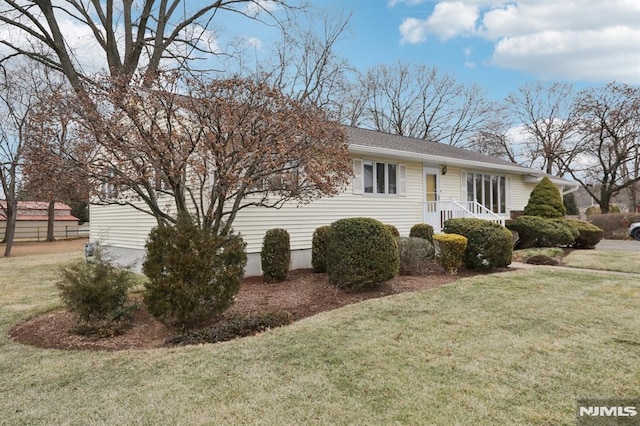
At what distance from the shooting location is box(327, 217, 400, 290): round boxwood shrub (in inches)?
280

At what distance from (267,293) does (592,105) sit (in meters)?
27.3

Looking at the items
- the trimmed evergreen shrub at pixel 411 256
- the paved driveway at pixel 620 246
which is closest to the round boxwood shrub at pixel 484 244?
the trimmed evergreen shrub at pixel 411 256

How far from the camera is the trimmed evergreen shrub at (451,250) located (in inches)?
351

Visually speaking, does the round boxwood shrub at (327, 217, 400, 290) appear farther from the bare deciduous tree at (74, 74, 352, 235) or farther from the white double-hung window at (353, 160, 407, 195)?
the white double-hung window at (353, 160, 407, 195)

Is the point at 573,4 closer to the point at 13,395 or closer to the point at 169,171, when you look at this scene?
the point at 169,171

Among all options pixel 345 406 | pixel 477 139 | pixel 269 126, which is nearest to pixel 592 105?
pixel 477 139

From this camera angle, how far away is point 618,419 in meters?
2.91

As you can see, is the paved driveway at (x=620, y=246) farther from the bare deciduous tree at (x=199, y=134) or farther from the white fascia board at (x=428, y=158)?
the bare deciduous tree at (x=199, y=134)

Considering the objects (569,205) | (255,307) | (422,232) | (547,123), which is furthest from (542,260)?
(547,123)

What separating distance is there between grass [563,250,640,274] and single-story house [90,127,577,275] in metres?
2.85

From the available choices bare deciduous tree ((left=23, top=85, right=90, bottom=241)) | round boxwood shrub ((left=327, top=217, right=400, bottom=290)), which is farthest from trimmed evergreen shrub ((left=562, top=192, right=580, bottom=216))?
bare deciduous tree ((left=23, top=85, right=90, bottom=241))

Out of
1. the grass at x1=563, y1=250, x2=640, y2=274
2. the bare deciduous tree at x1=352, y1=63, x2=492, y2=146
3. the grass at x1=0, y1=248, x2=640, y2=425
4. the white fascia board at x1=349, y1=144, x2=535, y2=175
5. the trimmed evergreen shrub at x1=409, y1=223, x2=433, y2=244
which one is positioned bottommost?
the grass at x1=0, y1=248, x2=640, y2=425

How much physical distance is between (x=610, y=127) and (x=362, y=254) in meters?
26.2

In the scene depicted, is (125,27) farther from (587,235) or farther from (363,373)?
(587,235)
